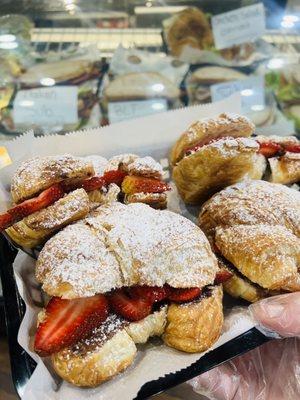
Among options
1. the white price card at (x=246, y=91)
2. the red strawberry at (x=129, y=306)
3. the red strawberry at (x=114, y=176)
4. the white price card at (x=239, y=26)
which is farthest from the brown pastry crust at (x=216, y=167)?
the white price card at (x=239, y=26)

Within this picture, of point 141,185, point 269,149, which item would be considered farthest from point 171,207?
point 269,149

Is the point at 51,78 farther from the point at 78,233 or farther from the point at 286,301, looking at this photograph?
the point at 286,301

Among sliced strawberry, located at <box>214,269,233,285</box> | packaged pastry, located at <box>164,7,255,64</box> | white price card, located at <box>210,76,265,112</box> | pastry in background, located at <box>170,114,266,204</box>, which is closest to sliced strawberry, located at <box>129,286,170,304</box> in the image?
sliced strawberry, located at <box>214,269,233,285</box>

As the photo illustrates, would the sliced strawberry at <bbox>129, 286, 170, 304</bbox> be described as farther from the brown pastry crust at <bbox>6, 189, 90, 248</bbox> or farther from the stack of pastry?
the stack of pastry

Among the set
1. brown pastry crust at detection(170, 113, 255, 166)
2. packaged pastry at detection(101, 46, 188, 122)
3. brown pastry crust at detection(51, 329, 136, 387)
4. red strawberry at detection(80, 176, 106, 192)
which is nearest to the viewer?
brown pastry crust at detection(51, 329, 136, 387)

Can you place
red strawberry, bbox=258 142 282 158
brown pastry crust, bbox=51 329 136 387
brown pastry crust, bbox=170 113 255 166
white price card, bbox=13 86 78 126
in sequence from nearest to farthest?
1. brown pastry crust, bbox=51 329 136 387
2. brown pastry crust, bbox=170 113 255 166
3. red strawberry, bbox=258 142 282 158
4. white price card, bbox=13 86 78 126
